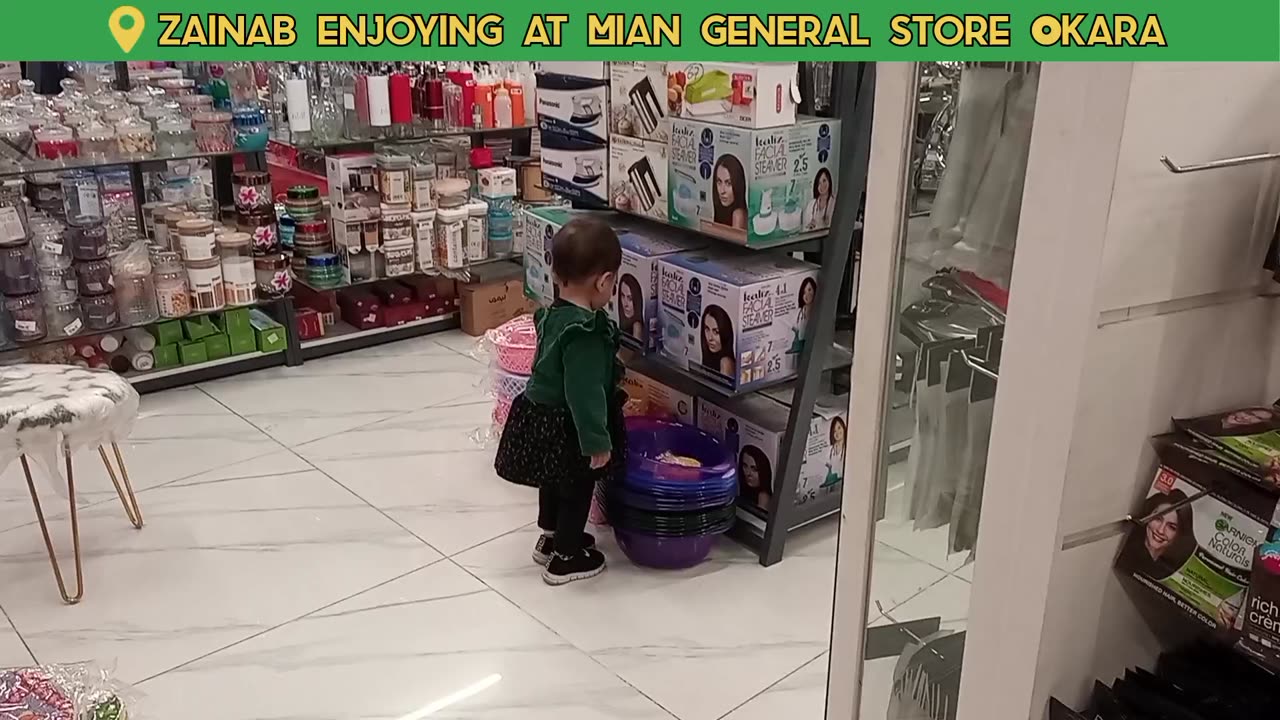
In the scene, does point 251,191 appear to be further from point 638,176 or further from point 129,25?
point 129,25

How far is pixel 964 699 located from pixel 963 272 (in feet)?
1.59

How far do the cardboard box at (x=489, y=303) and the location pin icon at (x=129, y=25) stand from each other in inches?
135

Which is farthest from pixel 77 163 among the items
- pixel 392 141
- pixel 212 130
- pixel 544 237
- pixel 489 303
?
pixel 544 237

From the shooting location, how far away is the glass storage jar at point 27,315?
3.46m

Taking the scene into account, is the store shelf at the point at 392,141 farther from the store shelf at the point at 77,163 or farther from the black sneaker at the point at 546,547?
the black sneaker at the point at 546,547

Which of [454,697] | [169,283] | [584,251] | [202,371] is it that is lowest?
A: [454,697]

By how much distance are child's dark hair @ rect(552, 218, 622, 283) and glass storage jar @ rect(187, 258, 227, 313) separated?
1.87 metres

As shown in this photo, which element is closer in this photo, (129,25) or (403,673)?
(129,25)

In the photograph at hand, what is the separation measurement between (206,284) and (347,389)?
0.61 meters

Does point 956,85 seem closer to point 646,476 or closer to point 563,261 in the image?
point 563,261

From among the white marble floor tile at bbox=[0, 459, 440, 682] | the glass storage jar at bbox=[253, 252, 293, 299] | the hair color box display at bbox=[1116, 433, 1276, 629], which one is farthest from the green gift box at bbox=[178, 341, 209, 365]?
the hair color box display at bbox=[1116, 433, 1276, 629]

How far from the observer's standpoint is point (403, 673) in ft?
7.64

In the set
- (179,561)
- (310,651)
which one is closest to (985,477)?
(310,651)

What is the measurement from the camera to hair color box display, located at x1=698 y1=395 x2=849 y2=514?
2734 millimetres
